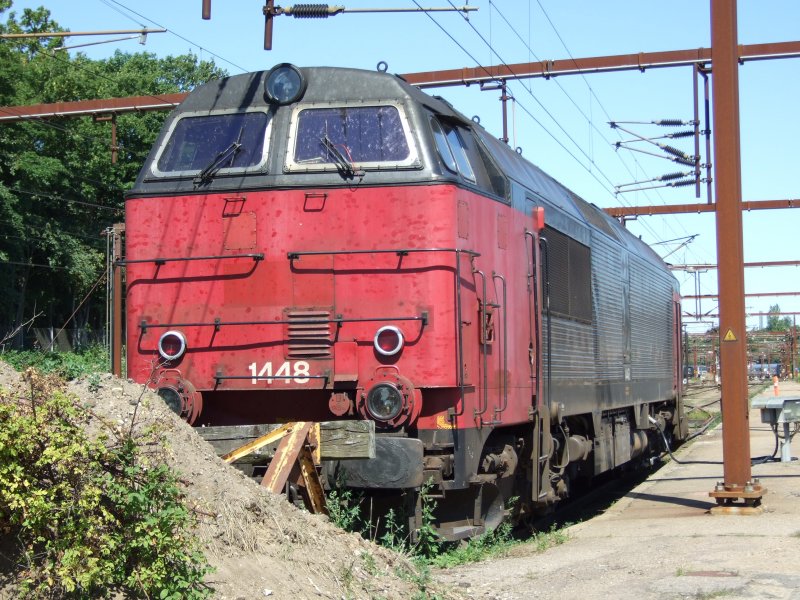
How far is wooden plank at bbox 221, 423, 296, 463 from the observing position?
7348 mm

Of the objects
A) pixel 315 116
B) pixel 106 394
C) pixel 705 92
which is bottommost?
pixel 106 394

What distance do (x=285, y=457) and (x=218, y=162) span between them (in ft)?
9.23

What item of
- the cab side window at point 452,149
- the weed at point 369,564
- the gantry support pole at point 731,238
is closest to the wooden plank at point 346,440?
the weed at point 369,564

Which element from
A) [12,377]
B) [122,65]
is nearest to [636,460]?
[12,377]

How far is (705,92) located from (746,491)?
831 cm

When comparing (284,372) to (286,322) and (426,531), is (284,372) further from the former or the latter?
(426,531)

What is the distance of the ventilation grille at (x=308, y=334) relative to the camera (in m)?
8.26

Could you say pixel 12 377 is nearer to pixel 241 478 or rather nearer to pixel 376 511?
pixel 241 478

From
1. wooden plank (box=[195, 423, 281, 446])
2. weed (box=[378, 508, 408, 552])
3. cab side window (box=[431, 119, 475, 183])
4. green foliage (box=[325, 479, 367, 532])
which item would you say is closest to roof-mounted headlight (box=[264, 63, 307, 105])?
cab side window (box=[431, 119, 475, 183])

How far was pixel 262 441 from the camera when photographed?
737 centimetres

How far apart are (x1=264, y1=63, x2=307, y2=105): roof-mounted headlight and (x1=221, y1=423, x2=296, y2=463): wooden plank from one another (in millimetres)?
2914

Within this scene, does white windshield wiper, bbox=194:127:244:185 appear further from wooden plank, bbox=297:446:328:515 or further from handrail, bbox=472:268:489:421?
wooden plank, bbox=297:446:328:515

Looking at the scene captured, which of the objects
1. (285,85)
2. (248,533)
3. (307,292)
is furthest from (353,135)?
(248,533)

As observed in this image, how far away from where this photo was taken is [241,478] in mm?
6570
